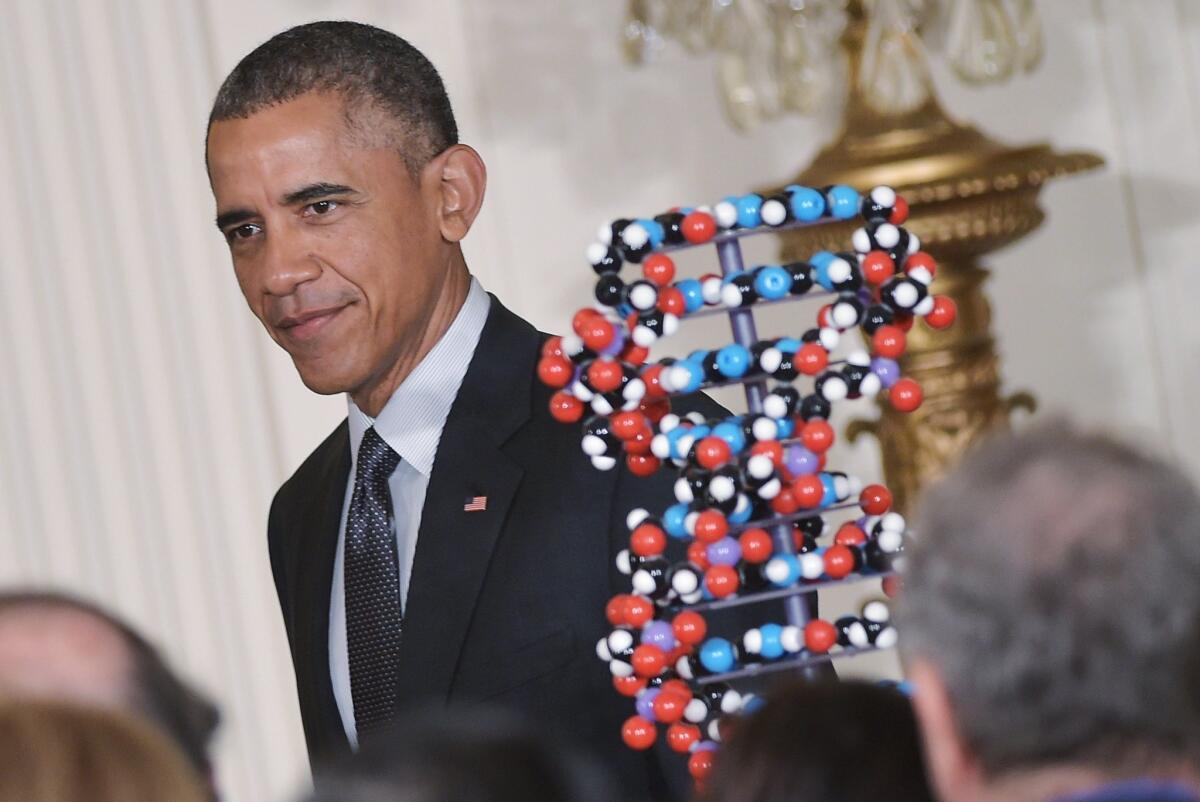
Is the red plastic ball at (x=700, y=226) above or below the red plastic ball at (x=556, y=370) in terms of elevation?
above

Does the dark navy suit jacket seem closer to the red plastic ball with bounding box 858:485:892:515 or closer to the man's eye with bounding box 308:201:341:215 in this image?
the man's eye with bounding box 308:201:341:215

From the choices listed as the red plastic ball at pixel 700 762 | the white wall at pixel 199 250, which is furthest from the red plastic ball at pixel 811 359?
the white wall at pixel 199 250

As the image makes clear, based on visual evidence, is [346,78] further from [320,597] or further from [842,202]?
[842,202]

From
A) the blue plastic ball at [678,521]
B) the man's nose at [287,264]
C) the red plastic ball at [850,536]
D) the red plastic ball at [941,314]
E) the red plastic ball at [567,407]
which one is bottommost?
the red plastic ball at [850,536]

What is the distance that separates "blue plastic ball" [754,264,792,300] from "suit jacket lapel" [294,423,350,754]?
0.86 metres

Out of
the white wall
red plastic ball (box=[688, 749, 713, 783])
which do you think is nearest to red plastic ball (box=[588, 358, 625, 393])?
red plastic ball (box=[688, 749, 713, 783])

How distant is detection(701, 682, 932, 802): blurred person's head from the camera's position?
1.42m

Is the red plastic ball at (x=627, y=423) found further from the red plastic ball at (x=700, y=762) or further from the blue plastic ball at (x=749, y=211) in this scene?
the red plastic ball at (x=700, y=762)

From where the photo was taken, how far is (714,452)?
1882mm

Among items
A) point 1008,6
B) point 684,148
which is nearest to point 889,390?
point 1008,6

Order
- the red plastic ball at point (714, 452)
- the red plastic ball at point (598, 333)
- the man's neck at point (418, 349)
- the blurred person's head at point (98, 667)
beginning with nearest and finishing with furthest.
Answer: the blurred person's head at point (98, 667) → the red plastic ball at point (714, 452) → the red plastic ball at point (598, 333) → the man's neck at point (418, 349)

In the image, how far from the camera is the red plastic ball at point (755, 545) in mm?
1906

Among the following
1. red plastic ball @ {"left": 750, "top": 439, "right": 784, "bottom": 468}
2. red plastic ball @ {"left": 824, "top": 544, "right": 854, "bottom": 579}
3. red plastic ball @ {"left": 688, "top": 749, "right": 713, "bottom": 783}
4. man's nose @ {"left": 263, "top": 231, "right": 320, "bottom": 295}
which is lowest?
red plastic ball @ {"left": 688, "top": 749, "right": 713, "bottom": 783}

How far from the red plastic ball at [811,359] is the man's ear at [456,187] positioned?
711 mm
